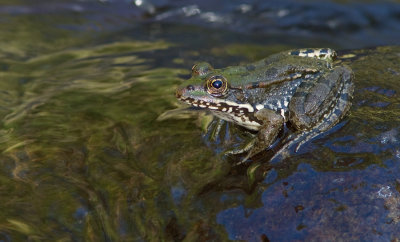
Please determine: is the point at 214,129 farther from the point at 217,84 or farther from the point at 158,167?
the point at 158,167

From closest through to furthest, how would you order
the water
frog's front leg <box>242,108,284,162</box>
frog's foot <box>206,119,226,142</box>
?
the water
frog's front leg <box>242,108,284,162</box>
frog's foot <box>206,119,226,142</box>

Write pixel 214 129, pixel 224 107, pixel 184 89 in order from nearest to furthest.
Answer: pixel 184 89, pixel 224 107, pixel 214 129

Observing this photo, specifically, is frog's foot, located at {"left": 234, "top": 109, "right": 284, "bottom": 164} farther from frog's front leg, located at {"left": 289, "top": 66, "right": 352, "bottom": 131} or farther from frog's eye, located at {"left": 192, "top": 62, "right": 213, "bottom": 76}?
frog's eye, located at {"left": 192, "top": 62, "right": 213, "bottom": 76}

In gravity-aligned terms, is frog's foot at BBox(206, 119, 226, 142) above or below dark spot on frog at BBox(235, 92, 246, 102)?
below

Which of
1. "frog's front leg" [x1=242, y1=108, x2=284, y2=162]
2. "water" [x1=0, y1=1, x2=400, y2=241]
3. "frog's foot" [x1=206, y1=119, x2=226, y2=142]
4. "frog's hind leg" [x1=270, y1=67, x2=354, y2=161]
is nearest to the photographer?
"water" [x1=0, y1=1, x2=400, y2=241]

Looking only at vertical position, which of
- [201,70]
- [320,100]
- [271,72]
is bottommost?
[320,100]

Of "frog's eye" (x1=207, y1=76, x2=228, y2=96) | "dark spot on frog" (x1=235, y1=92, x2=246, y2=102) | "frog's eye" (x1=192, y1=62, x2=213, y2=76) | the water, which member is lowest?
the water

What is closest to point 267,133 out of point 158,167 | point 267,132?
point 267,132

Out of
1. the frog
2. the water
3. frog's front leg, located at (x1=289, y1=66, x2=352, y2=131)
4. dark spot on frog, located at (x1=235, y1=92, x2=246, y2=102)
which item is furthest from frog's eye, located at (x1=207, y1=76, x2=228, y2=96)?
frog's front leg, located at (x1=289, y1=66, x2=352, y2=131)
